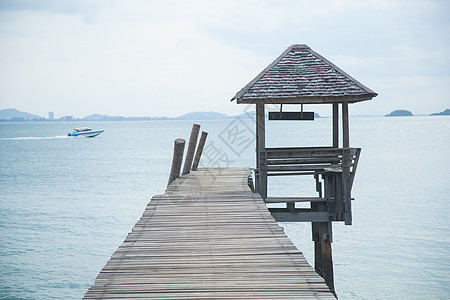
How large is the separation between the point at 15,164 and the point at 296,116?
5688 centimetres

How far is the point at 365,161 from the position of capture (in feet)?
200

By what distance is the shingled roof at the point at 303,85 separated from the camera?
10.9 metres

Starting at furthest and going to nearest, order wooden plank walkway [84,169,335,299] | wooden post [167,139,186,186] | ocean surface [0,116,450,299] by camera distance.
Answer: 1. ocean surface [0,116,450,299]
2. wooden post [167,139,186,186]
3. wooden plank walkway [84,169,335,299]

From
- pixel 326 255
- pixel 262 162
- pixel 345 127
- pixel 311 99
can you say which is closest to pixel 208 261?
pixel 262 162

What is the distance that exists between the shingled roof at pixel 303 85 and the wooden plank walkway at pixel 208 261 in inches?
119

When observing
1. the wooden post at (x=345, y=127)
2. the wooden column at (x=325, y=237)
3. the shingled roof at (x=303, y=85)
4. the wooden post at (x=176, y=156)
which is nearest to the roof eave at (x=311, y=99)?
the shingled roof at (x=303, y=85)

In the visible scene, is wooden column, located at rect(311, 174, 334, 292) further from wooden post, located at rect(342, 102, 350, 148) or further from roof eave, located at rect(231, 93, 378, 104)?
roof eave, located at rect(231, 93, 378, 104)

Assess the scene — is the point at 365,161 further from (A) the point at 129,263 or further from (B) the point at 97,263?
(A) the point at 129,263

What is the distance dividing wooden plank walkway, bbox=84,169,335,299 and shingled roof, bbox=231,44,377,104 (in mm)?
3023

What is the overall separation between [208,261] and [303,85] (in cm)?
661

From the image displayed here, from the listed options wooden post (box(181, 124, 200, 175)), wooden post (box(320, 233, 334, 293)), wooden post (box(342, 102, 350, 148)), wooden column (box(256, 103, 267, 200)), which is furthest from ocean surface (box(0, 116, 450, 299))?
wooden post (box(320, 233, 334, 293))

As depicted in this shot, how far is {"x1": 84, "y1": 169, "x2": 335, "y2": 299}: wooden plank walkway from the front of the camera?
4.46 m

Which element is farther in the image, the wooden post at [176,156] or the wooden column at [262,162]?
the wooden post at [176,156]

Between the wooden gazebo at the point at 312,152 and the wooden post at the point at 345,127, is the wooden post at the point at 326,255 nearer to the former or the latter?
the wooden gazebo at the point at 312,152
